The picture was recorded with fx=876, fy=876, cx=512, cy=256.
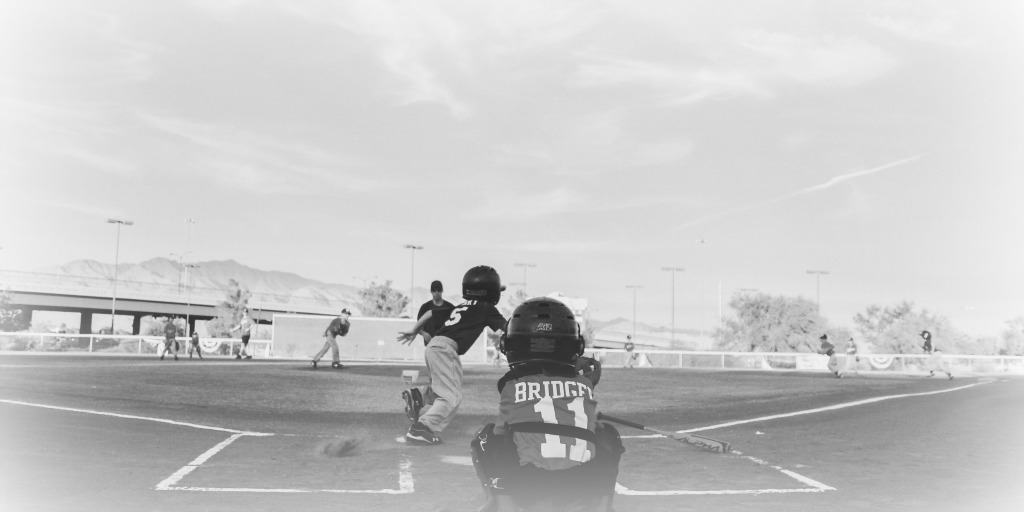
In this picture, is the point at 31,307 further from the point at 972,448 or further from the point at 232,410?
the point at 972,448

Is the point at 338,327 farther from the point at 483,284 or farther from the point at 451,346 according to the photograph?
the point at 483,284

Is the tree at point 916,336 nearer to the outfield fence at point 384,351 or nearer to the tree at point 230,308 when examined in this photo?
the outfield fence at point 384,351

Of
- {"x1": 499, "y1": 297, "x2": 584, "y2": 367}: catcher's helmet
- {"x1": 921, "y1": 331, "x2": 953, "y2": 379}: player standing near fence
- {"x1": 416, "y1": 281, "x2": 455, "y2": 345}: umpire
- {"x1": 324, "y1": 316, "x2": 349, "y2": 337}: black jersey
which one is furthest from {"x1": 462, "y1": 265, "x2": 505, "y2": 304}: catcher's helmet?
{"x1": 921, "y1": 331, "x2": 953, "y2": 379}: player standing near fence

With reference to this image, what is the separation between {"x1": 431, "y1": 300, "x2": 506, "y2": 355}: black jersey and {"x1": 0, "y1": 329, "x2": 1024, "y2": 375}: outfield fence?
41390 mm

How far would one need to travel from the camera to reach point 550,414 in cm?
454

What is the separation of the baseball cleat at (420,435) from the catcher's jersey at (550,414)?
6540mm

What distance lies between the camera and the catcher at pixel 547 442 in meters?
4.45

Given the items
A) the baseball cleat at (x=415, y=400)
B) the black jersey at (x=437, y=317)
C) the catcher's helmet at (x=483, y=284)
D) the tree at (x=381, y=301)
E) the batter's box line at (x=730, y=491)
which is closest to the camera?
the batter's box line at (x=730, y=491)

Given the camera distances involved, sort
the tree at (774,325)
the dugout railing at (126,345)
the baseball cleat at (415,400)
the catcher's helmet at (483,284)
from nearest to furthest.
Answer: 1. the catcher's helmet at (483,284)
2. the baseball cleat at (415,400)
3. the dugout railing at (126,345)
4. the tree at (774,325)

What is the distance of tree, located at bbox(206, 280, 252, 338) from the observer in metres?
122

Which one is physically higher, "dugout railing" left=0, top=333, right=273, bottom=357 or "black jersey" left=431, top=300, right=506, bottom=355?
"black jersey" left=431, top=300, right=506, bottom=355

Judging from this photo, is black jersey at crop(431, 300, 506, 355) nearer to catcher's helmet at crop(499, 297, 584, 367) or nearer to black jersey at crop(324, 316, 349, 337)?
catcher's helmet at crop(499, 297, 584, 367)

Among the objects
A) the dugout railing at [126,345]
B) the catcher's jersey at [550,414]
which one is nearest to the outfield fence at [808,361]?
the dugout railing at [126,345]

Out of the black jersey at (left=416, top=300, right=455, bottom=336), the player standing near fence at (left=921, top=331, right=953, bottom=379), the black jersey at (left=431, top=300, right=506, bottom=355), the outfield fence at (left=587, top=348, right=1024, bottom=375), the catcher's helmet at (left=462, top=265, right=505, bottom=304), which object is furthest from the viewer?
the outfield fence at (left=587, top=348, right=1024, bottom=375)
